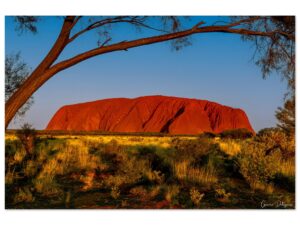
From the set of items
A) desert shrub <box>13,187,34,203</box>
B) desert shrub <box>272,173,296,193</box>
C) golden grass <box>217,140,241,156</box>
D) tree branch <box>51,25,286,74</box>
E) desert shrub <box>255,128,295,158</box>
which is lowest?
desert shrub <box>13,187,34,203</box>

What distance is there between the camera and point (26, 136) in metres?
12.9

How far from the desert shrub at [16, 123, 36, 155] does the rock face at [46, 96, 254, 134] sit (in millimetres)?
39291

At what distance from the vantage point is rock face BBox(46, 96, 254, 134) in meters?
58.2

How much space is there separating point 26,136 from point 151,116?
177 feet

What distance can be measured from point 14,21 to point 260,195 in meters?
6.32

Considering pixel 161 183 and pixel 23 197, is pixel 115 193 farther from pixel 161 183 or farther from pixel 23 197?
pixel 23 197

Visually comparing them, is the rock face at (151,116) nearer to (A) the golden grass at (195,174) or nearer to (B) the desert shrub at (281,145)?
(B) the desert shrub at (281,145)

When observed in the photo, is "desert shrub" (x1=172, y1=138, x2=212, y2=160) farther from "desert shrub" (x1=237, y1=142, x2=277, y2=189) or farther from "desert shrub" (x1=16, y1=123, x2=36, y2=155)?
"desert shrub" (x1=16, y1=123, x2=36, y2=155)

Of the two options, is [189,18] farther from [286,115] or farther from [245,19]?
[286,115]

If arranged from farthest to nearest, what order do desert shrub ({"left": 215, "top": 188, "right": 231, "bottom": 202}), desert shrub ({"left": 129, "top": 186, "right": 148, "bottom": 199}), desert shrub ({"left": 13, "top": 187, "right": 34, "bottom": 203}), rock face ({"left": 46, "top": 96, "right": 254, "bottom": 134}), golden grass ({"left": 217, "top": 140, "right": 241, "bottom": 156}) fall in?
1. rock face ({"left": 46, "top": 96, "right": 254, "bottom": 134})
2. golden grass ({"left": 217, "top": 140, "right": 241, "bottom": 156})
3. desert shrub ({"left": 129, "top": 186, "right": 148, "bottom": 199})
4. desert shrub ({"left": 215, "top": 188, "right": 231, "bottom": 202})
5. desert shrub ({"left": 13, "top": 187, "right": 34, "bottom": 203})
